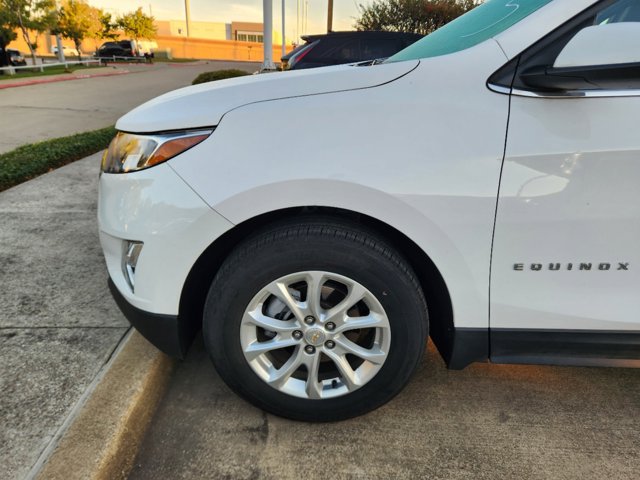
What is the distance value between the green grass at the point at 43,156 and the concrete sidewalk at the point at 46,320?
2.59 ft

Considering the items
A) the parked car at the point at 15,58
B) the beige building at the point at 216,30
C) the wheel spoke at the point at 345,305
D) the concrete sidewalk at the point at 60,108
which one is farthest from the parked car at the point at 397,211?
the beige building at the point at 216,30

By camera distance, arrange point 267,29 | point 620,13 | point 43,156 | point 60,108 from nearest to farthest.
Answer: point 620,13
point 43,156
point 60,108
point 267,29

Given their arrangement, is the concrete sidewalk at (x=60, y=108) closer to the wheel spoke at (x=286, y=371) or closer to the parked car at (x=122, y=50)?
the wheel spoke at (x=286, y=371)

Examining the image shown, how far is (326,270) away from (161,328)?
741 millimetres

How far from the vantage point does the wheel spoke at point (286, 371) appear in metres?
1.91

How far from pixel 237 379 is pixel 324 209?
791 mm

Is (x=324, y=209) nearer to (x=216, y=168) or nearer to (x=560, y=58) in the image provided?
(x=216, y=168)

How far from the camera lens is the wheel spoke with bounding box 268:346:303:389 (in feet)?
6.27

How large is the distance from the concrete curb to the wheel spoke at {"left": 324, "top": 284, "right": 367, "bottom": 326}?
3.07ft

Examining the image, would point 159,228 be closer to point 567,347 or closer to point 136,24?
point 567,347

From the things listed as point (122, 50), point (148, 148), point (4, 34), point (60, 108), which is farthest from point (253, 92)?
point (122, 50)

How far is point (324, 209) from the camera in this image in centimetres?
187

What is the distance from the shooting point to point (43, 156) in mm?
5582

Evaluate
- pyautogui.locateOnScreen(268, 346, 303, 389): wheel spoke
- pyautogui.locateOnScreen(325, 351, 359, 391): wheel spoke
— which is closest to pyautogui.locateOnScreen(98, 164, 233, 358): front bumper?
pyautogui.locateOnScreen(268, 346, 303, 389): wheel spoke
